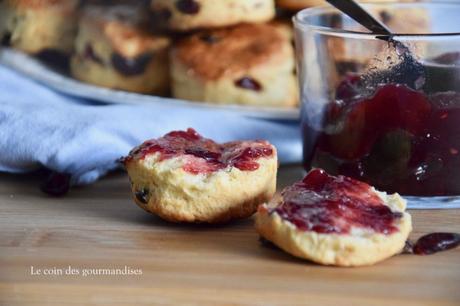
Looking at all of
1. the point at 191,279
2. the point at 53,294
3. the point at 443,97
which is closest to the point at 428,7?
the point at 443,97

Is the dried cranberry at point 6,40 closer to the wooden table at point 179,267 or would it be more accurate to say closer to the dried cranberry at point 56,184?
the dried cranberry at point 56,184

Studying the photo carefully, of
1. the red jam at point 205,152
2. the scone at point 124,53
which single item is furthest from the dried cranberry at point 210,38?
the red jam at point 205,152

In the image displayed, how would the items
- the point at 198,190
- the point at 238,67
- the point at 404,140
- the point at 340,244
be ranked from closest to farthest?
the point at 340,244 < the point at 198,190 < the point at 404,140 < the point at 238,67

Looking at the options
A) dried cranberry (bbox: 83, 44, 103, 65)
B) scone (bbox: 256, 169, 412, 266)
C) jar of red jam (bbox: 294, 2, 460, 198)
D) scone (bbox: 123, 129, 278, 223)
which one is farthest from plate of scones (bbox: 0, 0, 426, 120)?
scone (bbox: 256, 169, 412, 266)

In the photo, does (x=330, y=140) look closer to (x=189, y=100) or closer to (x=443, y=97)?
(x=443, y=97)

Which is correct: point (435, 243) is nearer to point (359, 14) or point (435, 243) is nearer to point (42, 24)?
point (359, 14)

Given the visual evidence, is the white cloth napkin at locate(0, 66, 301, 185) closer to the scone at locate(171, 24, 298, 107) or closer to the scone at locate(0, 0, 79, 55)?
the scone at locate(171, 24, 298, 107)

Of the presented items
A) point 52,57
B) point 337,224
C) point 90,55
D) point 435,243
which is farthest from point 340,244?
point 52,57
